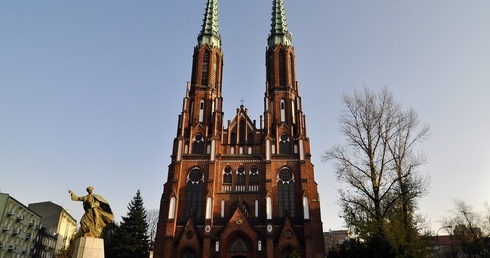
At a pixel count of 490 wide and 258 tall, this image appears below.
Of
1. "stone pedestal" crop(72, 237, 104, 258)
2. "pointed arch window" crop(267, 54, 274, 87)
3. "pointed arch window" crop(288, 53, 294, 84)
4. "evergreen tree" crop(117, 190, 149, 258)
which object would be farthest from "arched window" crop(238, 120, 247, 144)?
"stone pedestal" crop(72, 237, 104, 258)

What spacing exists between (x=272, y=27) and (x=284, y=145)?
62.2ft

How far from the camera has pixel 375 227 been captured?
18438mm

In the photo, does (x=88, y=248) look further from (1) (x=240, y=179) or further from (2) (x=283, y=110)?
(2) (x=283, y=110)

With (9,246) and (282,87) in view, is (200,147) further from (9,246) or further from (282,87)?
(9,246)

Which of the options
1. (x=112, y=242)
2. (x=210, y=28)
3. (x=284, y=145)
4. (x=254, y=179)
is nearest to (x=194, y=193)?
(x=254, y=179)

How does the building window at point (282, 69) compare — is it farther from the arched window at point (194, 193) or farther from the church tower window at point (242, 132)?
the arched window at point (194, 193)

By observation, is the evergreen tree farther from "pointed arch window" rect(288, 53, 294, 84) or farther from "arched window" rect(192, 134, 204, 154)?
"pointed arch window" rect(288, 53, 294, 84)

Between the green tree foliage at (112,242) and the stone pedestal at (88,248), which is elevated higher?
the green tree foliage at (112,242)

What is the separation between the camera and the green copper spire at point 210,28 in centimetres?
4684

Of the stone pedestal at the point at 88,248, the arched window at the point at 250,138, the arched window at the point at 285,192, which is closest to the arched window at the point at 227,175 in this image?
the arched window at the point at 250,138

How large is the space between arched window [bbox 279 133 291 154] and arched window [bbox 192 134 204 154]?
8.47 metres

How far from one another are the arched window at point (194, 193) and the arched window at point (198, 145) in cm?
220

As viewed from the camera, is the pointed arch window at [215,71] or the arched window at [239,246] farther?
the pointed arch window at [215,71]

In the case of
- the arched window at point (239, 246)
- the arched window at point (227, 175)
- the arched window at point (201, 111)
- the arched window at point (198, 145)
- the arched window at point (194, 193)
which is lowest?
the arched window at point (239, 246)
